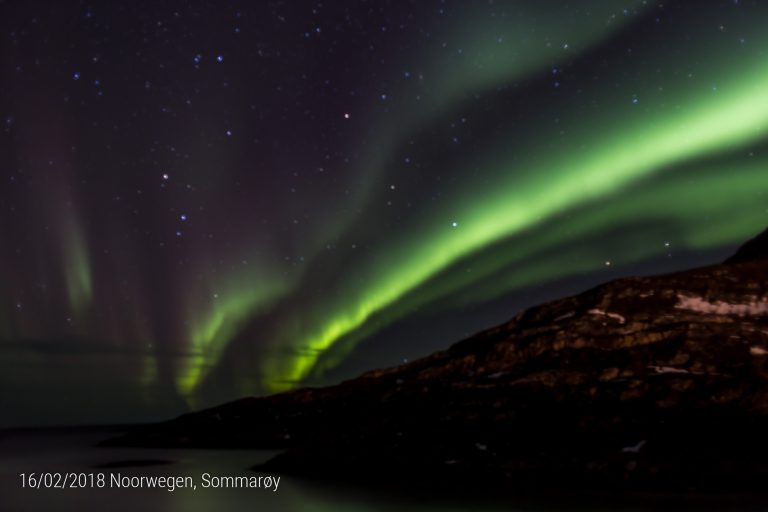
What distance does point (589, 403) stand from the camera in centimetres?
4412

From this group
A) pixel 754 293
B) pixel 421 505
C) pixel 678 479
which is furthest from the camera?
pixel 754 293

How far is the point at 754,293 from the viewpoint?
64.2 metres

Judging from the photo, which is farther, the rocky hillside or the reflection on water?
the rocky hillside

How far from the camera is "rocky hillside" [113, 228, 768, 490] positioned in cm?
3491

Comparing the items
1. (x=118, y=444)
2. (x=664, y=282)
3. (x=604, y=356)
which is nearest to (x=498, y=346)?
(x=604, y=356)

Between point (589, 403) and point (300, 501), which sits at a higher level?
point (589, 403)

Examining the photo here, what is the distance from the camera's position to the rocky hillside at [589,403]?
34906 millimetres

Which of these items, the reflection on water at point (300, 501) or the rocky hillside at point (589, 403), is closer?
the reflection on water at point (300, 501)

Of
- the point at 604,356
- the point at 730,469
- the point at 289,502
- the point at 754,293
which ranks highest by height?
the point at 754,293

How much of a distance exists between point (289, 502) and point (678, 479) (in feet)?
58.7

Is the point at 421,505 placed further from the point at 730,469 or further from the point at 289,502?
the point at 730,469

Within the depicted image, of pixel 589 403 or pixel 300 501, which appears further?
pixel 589 403

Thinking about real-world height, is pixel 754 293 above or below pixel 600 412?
above

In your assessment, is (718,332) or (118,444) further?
(118,444)
